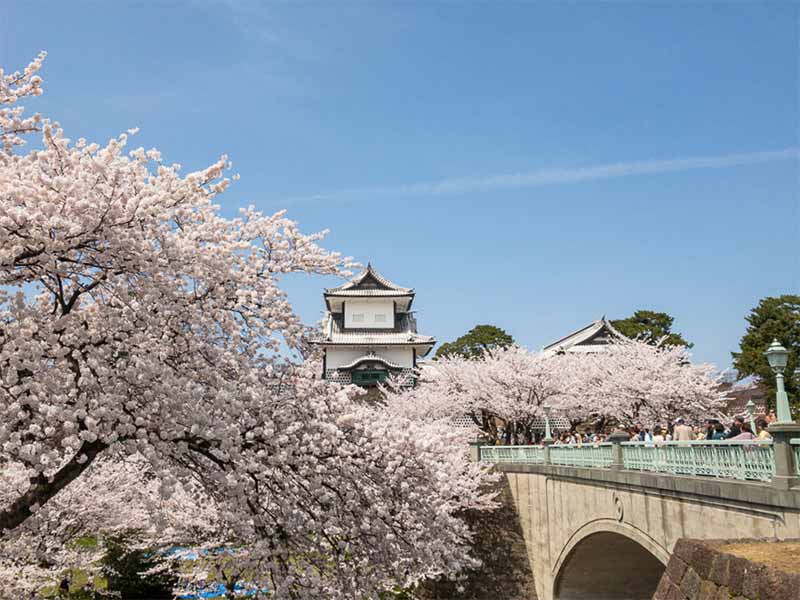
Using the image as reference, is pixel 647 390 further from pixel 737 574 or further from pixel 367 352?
pixel 737 574

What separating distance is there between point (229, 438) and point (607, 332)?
151 ft

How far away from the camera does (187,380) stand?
22.5 ft

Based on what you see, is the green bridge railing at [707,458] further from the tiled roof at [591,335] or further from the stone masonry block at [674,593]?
the tiled roof at [591,335]

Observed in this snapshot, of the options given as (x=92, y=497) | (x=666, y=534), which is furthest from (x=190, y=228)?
(x=92, y=497)

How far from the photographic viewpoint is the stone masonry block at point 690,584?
488 cm

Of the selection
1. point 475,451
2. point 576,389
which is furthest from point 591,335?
point 475,451

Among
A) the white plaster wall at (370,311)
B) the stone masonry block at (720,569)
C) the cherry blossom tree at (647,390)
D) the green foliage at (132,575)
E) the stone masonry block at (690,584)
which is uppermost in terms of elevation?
the white plaster wall at (370,311)

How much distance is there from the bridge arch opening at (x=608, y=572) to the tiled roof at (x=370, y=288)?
27.6m

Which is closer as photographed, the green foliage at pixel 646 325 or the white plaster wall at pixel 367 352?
the white plaster wall at pixel 367 352

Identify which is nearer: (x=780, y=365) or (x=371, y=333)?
(x=780, y=365)

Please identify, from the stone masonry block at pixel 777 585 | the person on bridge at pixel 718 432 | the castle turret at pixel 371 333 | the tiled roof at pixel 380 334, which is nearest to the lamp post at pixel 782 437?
the stone masonry block at pixel 777 585

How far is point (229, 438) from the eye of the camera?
645 cm

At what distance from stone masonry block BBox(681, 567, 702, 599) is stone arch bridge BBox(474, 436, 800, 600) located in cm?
316

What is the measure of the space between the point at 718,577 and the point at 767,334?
143ft
